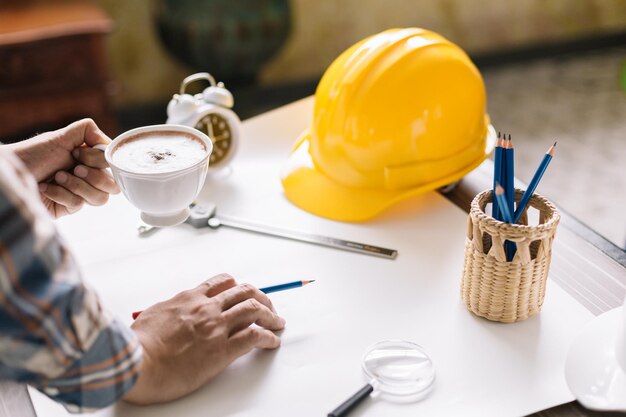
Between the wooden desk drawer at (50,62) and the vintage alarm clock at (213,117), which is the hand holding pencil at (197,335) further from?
the wooden desk drawer at (50,62)

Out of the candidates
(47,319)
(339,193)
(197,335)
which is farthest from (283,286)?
(47,319)

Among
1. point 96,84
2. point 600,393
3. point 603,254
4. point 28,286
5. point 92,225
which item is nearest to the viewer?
point 28,286

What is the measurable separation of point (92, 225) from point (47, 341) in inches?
21.4

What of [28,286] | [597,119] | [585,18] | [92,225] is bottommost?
[597,119]

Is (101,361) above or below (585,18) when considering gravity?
above

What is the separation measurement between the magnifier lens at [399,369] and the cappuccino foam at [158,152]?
322mm

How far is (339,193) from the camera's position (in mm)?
1146

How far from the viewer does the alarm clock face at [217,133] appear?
1.20 meters

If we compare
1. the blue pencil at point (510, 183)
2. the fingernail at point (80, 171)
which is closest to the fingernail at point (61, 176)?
the fingernail at point (80, 171)

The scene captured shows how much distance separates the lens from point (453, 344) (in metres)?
0.83

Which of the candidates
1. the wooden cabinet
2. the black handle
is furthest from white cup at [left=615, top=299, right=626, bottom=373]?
the wooden cabinet

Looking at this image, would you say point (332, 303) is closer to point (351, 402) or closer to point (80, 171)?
point (351, 402)

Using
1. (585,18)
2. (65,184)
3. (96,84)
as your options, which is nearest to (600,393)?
(65,184)

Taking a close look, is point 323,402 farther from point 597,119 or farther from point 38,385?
point 597,119
